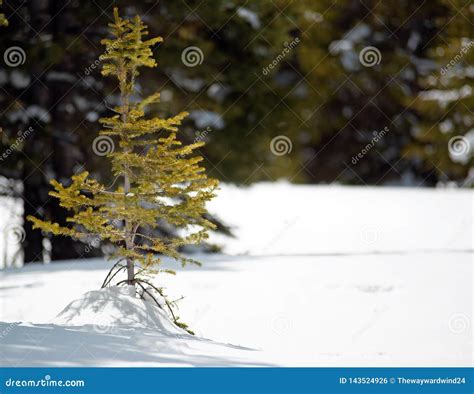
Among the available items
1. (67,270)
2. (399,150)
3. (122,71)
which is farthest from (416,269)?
(399,150)

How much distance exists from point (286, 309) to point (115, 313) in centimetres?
216

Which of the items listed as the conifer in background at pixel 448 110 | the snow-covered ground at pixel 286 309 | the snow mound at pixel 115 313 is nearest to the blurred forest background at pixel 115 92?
the snow-covered ground at pixel 286 309

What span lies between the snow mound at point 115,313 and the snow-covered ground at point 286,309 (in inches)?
0.5

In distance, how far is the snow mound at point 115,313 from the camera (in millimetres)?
6959

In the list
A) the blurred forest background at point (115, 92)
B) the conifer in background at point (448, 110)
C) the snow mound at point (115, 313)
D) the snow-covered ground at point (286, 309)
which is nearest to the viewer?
the snow-covered ground at point (286, 309)

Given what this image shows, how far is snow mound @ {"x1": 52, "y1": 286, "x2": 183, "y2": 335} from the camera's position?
696cm

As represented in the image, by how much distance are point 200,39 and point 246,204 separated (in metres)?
5.49

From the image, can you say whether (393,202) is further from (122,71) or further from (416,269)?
(122,71)

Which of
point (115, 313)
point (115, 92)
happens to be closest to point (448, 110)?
point (115, 92)

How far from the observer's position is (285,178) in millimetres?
27031

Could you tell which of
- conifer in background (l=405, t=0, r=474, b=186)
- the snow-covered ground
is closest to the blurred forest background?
the snow-covered ground

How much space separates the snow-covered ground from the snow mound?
0.04ft

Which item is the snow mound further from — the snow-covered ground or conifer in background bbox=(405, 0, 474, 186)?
conifer in background bbox=(405, 0, 474, 186)

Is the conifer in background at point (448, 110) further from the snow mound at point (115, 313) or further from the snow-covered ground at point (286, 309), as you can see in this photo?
the snow mound at point (115, 313)
